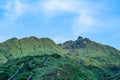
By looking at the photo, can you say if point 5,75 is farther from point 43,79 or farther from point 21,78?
point 43,79

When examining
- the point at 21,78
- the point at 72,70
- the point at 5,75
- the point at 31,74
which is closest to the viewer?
the point at 21,78

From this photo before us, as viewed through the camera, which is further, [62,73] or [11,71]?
[11,71]

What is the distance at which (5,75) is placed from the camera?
11569 cm

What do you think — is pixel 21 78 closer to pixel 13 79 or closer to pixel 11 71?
pixel 13 79

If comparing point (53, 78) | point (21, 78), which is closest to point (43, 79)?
point (53, 78)

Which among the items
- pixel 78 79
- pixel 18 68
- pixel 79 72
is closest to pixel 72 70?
pixel 79 72

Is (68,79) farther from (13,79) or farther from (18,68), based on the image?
(18,68)

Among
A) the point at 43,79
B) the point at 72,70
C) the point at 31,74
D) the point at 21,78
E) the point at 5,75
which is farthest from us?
the point at 72,70

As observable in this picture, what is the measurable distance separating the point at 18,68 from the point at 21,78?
29.9 meters

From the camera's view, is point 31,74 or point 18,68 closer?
point 31,74

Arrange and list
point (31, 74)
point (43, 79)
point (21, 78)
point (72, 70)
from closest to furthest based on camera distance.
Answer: point (43, 79) < point (21, 78) < point (31, 74) < point (72, 70)

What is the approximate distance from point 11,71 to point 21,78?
74.3 feet

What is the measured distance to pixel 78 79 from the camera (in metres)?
114

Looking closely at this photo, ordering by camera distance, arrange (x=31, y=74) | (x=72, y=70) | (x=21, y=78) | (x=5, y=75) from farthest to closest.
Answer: (x=72, y=70), (x=5, y=75), (x=31, y=74), (x=21, y=78)
